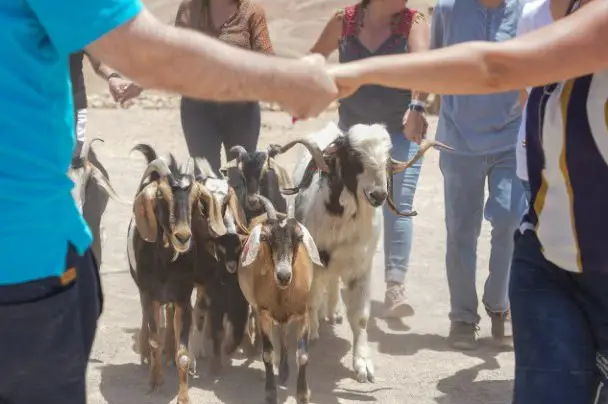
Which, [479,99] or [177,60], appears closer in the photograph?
[177,60]

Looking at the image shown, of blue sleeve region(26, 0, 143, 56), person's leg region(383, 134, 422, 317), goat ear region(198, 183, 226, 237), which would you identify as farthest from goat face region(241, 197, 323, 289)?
blue sleeve region(26, 0, 143, 56)

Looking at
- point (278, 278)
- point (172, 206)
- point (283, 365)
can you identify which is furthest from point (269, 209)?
point (283, 365)

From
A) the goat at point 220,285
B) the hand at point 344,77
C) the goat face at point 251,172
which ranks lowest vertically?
the goat at point 220,285

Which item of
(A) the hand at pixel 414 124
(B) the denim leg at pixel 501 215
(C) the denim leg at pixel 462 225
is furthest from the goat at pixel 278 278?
(B) the denim leg at pixel 501 215

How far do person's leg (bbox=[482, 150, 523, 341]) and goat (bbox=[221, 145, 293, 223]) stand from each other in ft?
4.46

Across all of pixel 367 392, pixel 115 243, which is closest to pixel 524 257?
pixel 367 392

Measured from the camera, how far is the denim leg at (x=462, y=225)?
268 inches

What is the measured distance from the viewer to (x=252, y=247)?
5574mm

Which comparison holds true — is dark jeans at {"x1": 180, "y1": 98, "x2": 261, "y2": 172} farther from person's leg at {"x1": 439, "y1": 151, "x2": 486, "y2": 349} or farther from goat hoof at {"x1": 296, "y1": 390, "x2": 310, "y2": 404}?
goat hoof at {"x1": 296, "y1": 390, "x2": 310, "y2": 404}

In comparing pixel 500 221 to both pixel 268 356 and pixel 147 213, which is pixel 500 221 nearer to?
pixel 268 356

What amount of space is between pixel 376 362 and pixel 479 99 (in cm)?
179

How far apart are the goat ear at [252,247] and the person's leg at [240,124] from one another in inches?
71.1

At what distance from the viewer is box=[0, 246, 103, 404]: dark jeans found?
2.55 meters

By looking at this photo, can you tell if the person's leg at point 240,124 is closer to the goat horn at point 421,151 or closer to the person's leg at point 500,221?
the goat horn at point 421,151
